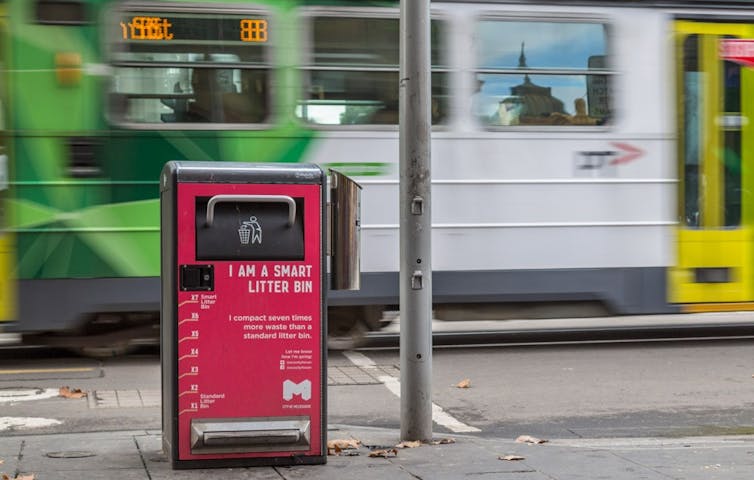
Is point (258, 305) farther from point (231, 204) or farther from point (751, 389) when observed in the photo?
point (751, 389)

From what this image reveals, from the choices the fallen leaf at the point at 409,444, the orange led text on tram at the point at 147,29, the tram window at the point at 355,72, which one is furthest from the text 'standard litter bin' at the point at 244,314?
the tram window at the point at 355,72

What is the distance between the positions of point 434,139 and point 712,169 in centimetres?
288

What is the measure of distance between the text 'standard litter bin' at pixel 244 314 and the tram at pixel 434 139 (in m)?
4.56

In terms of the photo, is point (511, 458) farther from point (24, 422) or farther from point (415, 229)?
point (24, 422)

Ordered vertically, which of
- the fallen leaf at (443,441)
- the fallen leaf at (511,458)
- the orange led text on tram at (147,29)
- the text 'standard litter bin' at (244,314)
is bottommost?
the fallen leaf at (443,441)

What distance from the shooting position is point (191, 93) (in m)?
10.9

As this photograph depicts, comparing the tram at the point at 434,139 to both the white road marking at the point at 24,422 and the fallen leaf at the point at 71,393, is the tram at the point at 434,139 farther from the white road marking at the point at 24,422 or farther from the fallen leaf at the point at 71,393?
the white road marking at the point at 24,422

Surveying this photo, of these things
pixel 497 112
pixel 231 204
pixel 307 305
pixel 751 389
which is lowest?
pixel 751 389

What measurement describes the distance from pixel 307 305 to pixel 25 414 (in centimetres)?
324

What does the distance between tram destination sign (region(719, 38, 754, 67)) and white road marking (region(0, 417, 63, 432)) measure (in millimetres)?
7483

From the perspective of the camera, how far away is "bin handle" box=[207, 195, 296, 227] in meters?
6.11

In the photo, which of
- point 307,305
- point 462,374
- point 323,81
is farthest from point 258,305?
point 323,81

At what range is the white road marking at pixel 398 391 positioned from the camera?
326 inches

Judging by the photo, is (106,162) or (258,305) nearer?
(258,305)
